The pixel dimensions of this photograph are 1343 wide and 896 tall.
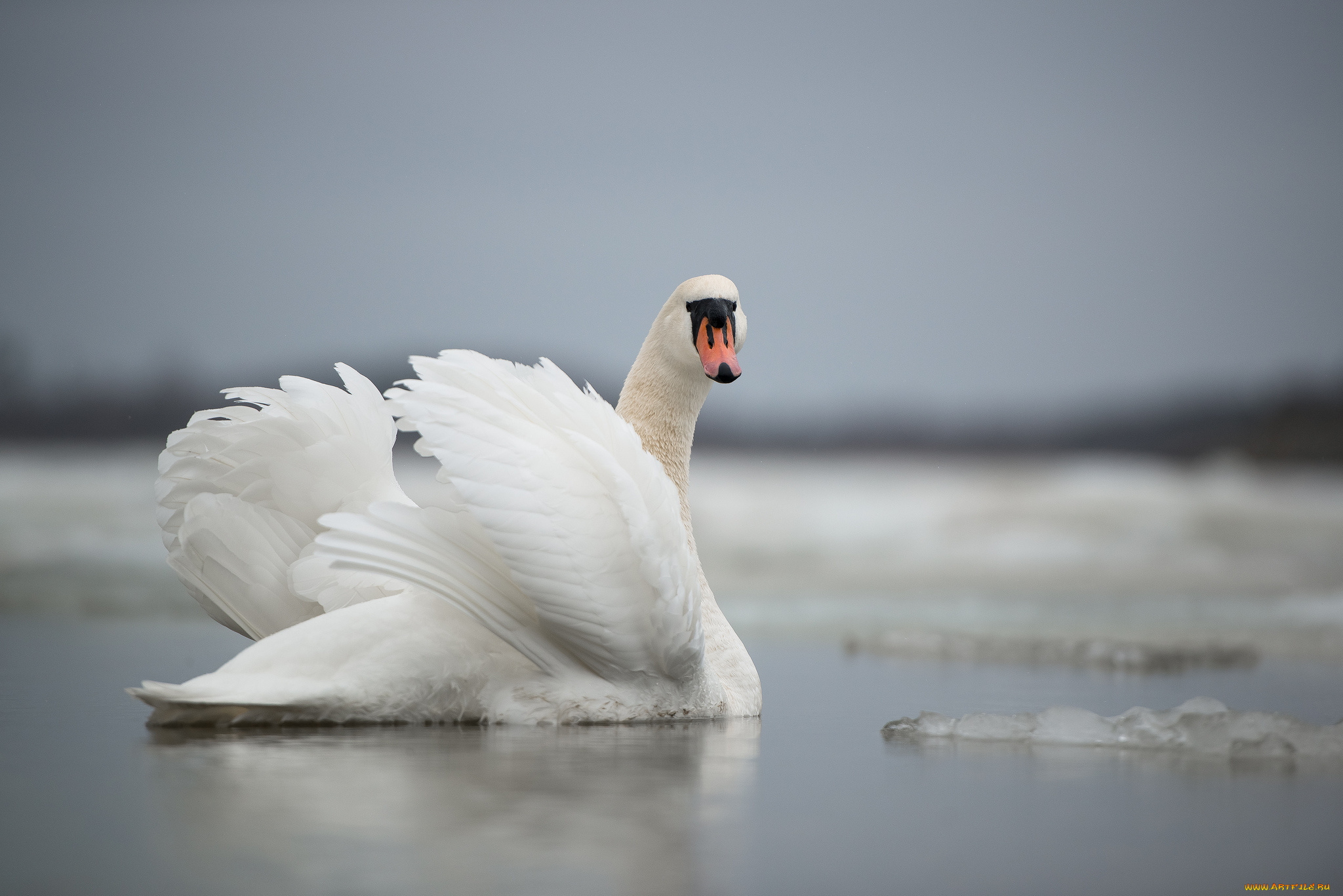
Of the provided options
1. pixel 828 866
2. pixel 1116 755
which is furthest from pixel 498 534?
pixel 1116 755

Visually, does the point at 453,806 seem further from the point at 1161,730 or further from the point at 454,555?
the point at 1161,730

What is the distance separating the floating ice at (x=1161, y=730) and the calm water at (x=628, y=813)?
16 centimetres

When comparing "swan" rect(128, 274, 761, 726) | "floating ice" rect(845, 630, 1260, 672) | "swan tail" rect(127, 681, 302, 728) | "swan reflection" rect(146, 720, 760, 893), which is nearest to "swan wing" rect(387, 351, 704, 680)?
"swan" rect(128, 274, 761, 726)

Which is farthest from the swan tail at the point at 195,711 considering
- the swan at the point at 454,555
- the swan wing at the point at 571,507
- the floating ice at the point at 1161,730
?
the floating ice at the point at 1161,730

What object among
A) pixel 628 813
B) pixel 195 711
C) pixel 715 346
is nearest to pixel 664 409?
pixel 715 346

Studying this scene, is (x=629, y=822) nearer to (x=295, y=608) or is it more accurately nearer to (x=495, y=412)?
(x=495, y=412)

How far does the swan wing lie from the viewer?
208 inches

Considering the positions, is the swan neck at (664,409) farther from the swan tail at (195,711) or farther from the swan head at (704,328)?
the swan tail at (195,711)

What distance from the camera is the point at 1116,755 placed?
5.50 meters

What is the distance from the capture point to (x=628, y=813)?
13.3 ft

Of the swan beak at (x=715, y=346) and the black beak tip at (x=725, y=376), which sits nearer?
the black beak tip at (x=725, y=376)

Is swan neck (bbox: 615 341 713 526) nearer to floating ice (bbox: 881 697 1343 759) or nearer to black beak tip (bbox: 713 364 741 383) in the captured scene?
black beak tip (bbox: 713 364 741 383)

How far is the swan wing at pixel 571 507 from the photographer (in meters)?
5.29

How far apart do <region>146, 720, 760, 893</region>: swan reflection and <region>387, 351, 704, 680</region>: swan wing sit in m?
0.49
